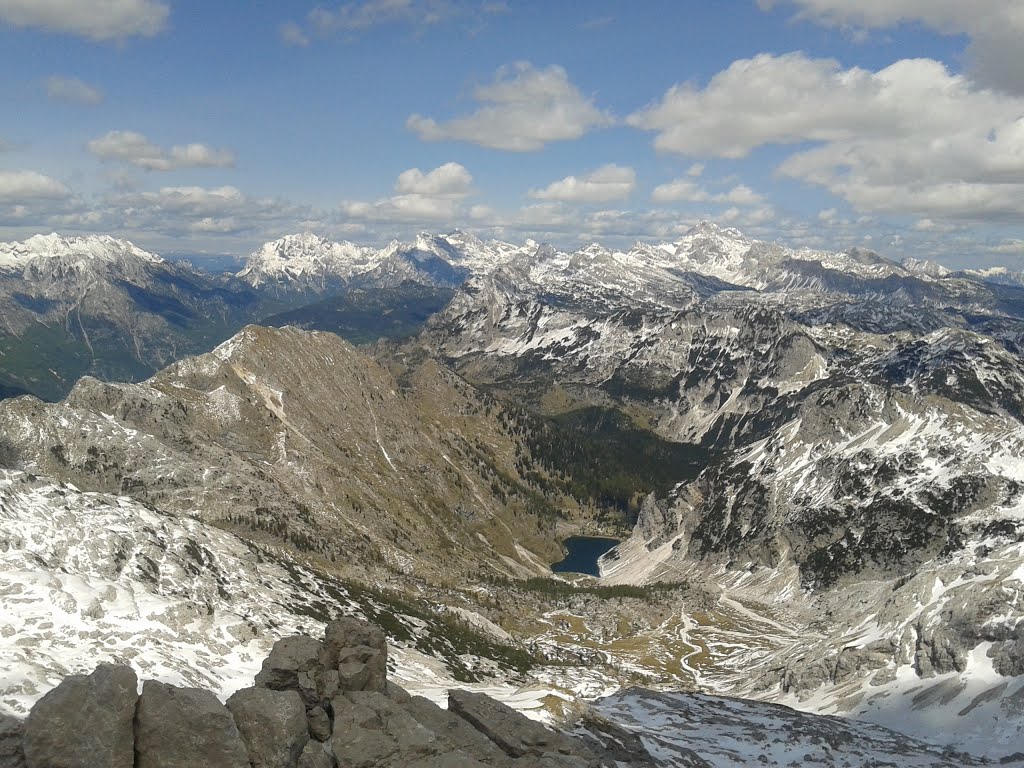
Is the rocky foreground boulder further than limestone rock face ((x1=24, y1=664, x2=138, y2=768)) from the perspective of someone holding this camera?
Yes

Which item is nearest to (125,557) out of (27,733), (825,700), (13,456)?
(13,456)

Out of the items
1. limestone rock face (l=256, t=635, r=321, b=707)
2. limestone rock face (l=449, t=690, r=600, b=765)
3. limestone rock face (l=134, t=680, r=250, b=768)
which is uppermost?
limestone rock face (l=134, t=680, r=250, b=768)

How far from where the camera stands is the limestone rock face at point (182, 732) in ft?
97.5

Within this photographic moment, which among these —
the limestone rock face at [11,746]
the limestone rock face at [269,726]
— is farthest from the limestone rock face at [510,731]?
the limestone rock face at [11,746]

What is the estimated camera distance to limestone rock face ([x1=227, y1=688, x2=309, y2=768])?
32.2 m

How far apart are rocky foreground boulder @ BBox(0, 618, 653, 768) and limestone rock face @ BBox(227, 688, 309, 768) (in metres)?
0.05

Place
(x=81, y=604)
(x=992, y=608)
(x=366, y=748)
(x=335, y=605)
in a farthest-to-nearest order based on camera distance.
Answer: (x=335, y=605) → (x=992, y=608) → (x=81, y=604) → (x=366, y=748)

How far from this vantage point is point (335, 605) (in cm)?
15412

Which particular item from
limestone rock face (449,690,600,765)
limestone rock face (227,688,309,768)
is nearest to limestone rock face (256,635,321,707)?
limestone rock face (227,688,309,768)

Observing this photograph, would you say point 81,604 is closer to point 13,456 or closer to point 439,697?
point 439,697

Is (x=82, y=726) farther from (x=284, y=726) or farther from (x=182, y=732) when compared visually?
(x=284, y=726)

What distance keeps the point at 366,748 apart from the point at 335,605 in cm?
12998

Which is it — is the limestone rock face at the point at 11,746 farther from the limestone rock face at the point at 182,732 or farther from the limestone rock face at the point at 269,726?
the limestone rock face at the point at 269,726

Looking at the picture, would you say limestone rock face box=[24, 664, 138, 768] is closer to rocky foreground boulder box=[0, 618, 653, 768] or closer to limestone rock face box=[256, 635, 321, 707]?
rocky foreground boulder box=[0, 618, 653, 768]
